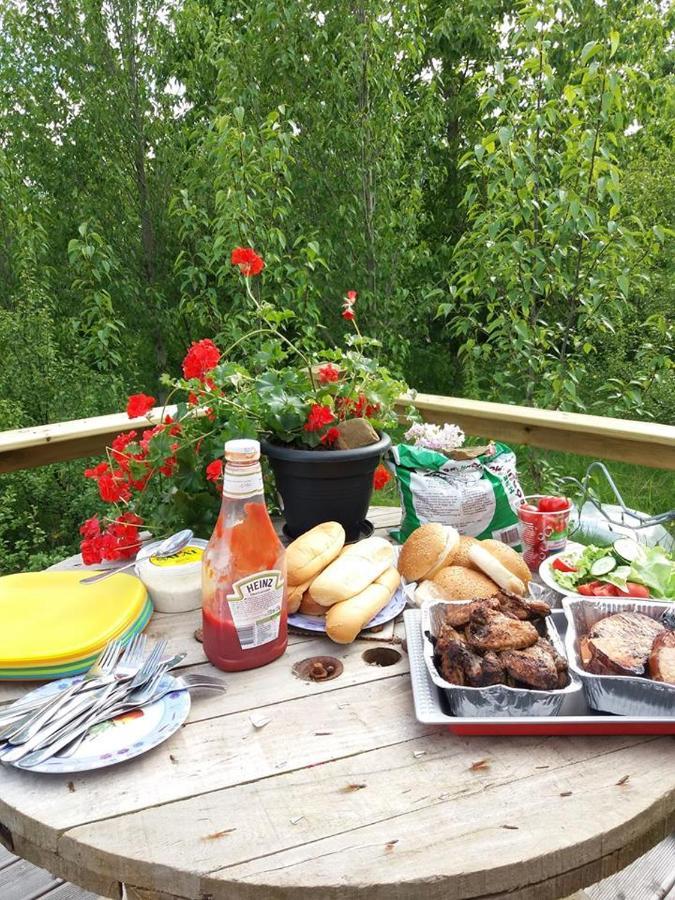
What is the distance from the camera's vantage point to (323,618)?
44.0 inches

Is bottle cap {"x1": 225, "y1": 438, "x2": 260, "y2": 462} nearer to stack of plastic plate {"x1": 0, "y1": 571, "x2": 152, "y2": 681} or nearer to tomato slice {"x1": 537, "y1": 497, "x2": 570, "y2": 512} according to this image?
stack of plastic plate {"x1": 0, "y1": 571, "x2": 152, "y2": 681}

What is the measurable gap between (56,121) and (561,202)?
3.33 metres

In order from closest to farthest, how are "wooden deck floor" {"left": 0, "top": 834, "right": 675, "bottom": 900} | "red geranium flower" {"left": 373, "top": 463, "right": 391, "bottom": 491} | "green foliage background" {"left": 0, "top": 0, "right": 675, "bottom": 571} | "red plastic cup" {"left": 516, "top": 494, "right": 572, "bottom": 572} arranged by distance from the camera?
1. "red plastic cup" {"left": 516, "top": 494, "right": 572, "bottom": 572}
2. "wooden deck floor" {"left": 0, "top": 834, "right": 675, "bottom": 900}
3. "red geranium flower" {"left": 373, "top": 463, "right": 391, "bottom": 491}
4. "green foliage background" {"left": 0, "top": 0, "right": 675, "bottom": 571}

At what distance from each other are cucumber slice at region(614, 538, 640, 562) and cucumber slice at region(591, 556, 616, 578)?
0.03 meters

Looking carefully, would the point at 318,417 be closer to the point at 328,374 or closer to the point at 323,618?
the point at 328,374

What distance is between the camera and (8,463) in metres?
2.07

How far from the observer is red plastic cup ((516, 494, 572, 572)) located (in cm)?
131

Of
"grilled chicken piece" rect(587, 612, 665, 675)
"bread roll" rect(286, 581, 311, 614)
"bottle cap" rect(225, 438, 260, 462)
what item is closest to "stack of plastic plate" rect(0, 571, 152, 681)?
"bread roll" rect(286, 581, 311, 614)

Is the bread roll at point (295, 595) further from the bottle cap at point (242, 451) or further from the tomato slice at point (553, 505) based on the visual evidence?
the tomato slice at point (553, 505)

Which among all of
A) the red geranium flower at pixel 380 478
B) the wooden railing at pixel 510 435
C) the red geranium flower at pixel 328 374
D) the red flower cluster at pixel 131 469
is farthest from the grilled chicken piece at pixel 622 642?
the wooden railing at pixel 510 435

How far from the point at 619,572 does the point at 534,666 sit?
385mm

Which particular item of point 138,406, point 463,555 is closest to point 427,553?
point 463,555

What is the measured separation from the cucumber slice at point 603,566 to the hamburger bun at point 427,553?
0.24m

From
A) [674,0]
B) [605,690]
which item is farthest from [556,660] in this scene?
[674,0]
